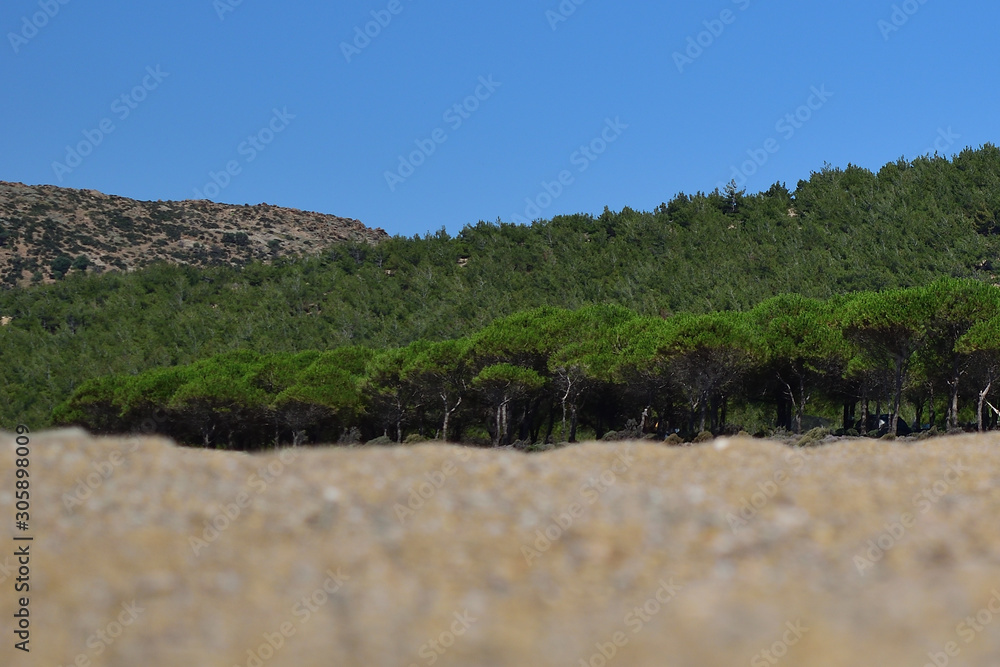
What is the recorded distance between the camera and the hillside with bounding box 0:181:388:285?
12169 centimetres

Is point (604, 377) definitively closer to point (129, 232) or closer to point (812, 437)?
point (812, 437)

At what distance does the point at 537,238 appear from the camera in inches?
4058

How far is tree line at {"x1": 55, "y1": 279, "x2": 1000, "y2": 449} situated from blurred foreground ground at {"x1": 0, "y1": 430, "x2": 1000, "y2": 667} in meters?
26.5

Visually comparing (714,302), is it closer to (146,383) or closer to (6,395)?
(146,383)

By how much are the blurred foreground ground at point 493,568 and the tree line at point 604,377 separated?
86.9 ft

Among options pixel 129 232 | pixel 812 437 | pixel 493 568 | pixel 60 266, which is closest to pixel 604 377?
pixel 812 437

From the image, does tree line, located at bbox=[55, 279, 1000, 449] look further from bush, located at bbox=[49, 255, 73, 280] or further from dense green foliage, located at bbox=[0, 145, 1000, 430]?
bush, located at bbox=[49, 255, 73, 280]

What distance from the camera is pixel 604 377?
4147 cm

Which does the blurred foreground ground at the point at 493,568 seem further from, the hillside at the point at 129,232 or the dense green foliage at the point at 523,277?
the hillside at the point at 129,232

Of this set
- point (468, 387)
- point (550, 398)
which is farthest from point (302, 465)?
point (550, 398)

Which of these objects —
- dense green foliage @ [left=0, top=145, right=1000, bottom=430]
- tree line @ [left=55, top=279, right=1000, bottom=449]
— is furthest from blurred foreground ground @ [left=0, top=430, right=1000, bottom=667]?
dense green foliage @ [left=0, top=145, right=1000, bottom=430]

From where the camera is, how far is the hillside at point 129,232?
399 feet

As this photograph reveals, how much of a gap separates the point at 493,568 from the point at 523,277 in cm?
8329

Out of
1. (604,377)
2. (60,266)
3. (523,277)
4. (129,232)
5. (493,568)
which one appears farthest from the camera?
(129,232)
